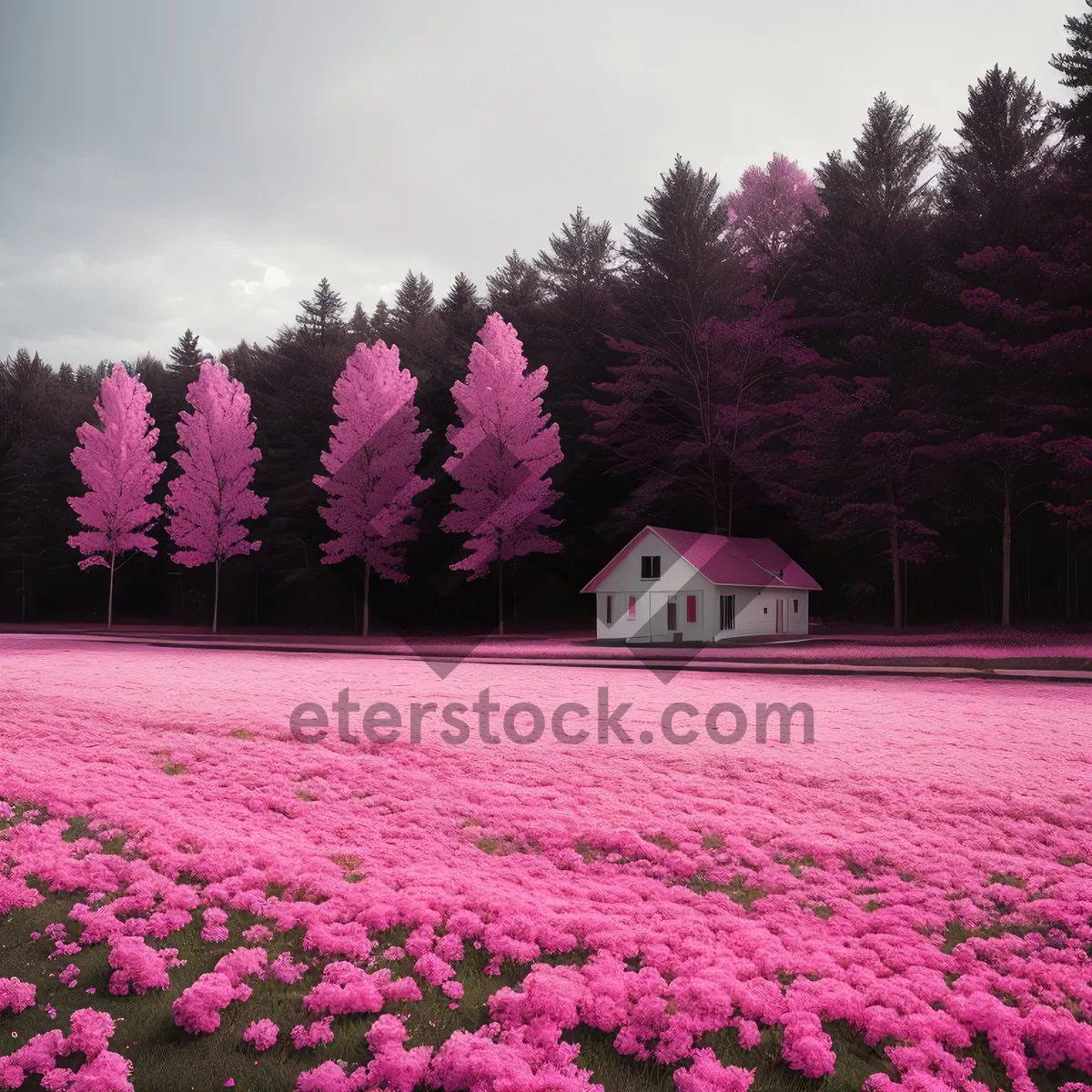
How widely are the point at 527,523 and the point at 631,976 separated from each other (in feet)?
106

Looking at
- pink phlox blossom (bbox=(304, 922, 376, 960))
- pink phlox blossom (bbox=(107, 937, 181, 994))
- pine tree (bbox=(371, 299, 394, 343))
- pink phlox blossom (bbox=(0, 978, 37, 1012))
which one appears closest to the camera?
pink phlox blossom (bbox=(0, 978, 37, 1012))

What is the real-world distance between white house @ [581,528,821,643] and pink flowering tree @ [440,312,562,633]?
4300mm

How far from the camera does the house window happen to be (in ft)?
109

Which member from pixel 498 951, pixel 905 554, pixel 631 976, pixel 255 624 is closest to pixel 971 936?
pixel 631 976

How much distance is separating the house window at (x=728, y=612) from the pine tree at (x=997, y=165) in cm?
1676

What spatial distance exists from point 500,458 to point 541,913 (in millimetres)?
31839

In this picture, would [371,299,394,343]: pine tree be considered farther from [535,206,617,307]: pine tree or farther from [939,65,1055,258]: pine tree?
[939,65,1055,258]: pine tree

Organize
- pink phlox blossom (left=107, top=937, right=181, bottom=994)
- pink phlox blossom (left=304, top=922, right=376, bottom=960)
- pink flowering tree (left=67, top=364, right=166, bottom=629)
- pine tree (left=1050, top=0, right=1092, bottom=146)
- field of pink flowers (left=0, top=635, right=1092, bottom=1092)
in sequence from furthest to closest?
1. pink flowering tree (left=67, top=364, right=166, bottom=629)
2. pine tree (left=1050, top=0, right=1092, bottom=146)
3. pink phlox blossom (left=304, top=922, right=376, bottom=960)
4. pink phlox blossom (left=107, top=937, right=181, bottom=994)
5. field of pink flowers (left=0, top=635, right=1092, bottom=1092)

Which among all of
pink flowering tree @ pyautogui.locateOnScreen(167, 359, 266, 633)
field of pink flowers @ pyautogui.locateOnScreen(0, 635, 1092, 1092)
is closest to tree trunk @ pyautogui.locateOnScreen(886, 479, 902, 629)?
field of pink flowers @ pyautogui.locateOnScreen(0, 635, 1092, 1092)

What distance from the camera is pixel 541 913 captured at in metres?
6.09

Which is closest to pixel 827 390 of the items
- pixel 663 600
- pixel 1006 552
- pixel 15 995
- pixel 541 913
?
pixel 1006 552

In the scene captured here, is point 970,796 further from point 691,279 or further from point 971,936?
point 691,279

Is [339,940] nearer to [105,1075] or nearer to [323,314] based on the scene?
[105,1075]

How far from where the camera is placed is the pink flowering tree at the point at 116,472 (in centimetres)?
4434
